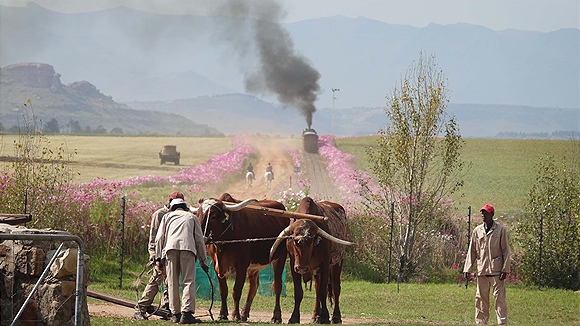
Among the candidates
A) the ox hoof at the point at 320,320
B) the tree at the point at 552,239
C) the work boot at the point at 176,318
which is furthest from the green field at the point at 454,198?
the tree at the point at 552,239

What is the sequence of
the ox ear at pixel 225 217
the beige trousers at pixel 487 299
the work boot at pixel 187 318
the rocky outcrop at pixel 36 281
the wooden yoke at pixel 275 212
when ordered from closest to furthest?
the rocky outcrop at pixel 36 281, the work boot at pixel 187 318, the beige trousers at pixel 487 299, the ox ear at pixel 225 217, the wooden yoke at pixel 275 212

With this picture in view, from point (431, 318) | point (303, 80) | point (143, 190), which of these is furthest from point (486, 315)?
point (303, 80)

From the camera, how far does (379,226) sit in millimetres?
32625

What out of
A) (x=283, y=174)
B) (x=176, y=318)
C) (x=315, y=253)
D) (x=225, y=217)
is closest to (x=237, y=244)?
(x=225, y=217)

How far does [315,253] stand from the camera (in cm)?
1850

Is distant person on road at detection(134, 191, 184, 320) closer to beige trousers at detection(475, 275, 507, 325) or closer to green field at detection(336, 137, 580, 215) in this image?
beige trousers at detection(475, 275, 507, 325)

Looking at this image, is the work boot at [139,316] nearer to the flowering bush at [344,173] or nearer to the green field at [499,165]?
the flowering bush at [344,173]

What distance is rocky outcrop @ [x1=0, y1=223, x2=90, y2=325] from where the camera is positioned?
520 inches

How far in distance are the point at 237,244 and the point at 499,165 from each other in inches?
2529

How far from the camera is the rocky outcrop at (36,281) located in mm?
13203

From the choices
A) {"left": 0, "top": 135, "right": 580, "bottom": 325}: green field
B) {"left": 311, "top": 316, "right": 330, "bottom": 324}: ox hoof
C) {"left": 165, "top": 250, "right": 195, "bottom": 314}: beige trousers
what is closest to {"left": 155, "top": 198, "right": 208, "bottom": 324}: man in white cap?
{"left": 165, "top": 250, "right": 195, "bottom": 314}: beige trousers

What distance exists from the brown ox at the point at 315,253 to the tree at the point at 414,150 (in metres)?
11.8

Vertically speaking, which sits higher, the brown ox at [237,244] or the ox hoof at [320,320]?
the brown ox at [237,244]

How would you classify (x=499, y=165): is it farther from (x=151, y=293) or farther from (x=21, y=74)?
(x=21, y=74)
